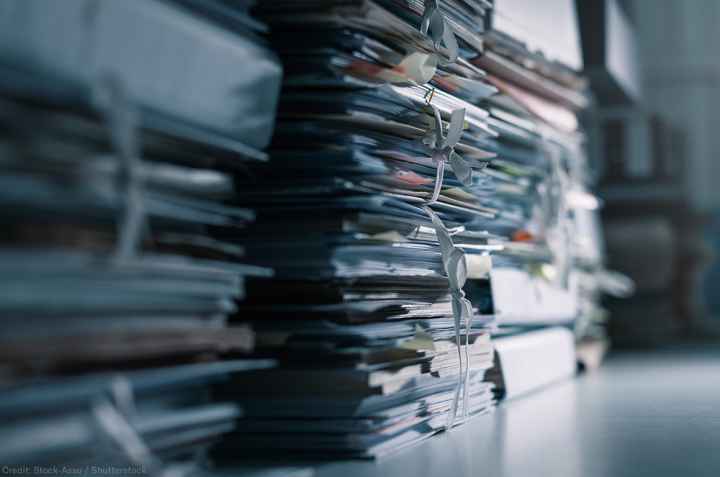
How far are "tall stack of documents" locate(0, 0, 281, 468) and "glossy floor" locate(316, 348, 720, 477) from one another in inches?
8.3

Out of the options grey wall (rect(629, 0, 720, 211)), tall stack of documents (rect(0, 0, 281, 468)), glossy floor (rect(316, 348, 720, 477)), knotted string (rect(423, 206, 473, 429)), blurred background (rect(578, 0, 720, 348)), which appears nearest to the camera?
tall stack of documents (rect(0, 0, 281, 468))

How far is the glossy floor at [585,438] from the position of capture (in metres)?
0.93

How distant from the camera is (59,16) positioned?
25.2 inches

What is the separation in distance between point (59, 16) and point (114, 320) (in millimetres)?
196

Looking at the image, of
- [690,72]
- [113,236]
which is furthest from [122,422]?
[690,72]

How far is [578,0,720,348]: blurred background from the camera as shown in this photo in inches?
104

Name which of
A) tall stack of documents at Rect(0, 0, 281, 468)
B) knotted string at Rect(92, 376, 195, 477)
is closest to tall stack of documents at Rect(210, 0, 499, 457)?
tall stack of documents at Rect(0, 0, 281, 468)

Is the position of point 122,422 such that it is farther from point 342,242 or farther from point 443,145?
point 443,145

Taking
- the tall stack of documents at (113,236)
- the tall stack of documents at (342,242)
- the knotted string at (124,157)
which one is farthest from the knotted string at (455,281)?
the knotted string at (124,157)

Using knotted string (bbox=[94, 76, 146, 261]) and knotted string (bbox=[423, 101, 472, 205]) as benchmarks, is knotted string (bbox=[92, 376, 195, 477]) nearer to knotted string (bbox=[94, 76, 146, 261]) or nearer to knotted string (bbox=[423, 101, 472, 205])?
knotted string (bbox=[94, 76, 146, 261])

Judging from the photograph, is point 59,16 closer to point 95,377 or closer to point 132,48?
point 132,48

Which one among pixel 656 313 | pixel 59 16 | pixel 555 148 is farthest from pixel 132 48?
pixel 656 313

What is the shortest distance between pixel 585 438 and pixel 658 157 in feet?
5.91

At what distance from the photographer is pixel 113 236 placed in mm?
673
